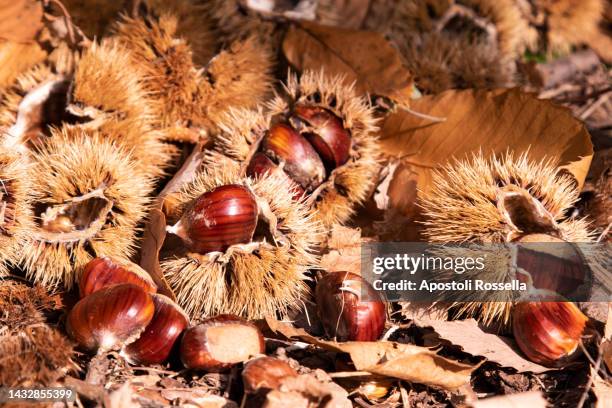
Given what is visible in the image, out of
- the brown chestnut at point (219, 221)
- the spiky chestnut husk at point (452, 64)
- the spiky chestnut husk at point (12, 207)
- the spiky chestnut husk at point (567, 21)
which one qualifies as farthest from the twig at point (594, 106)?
the spiky chestnut husk at point (12, 207)

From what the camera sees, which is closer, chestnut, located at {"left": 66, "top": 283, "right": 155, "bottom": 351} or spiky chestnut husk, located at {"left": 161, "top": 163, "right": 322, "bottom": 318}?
chestnut, located at {"left": 66, "top": 283, "right": 155, "bottom": 351}

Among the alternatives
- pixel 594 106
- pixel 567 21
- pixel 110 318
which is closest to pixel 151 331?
pixel 110 318

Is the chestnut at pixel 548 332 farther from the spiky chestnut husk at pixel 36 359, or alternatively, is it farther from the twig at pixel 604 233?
the spiky chestnut husk at pixel 36 359

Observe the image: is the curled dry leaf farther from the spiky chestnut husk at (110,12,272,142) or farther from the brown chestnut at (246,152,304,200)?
the spiky chestnut husk at (110,12,272,142)

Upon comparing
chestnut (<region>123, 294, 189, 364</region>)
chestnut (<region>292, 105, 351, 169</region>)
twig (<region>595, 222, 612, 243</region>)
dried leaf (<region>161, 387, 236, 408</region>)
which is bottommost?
dried leaf (<region>161, 387, 236, 408</region>)

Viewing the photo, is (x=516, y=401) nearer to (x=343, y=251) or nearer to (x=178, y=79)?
(x=343, y=251)

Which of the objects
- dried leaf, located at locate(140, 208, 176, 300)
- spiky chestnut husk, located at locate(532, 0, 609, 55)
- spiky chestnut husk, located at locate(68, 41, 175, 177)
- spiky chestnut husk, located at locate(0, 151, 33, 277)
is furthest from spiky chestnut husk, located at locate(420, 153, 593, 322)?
spiky chestnut husk, located at locate(532, 0, 609, 55)

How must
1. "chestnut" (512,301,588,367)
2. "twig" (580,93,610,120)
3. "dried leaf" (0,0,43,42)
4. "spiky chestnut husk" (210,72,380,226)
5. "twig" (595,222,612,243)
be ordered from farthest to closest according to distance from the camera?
"twig" (580,93,610,120)
"dried leaf" (0,0,43,42)
"spiky chestnut husk" (210,72,380,226)
"twig" (595,222,612,243)
"chestnut" (512,301,588,367)

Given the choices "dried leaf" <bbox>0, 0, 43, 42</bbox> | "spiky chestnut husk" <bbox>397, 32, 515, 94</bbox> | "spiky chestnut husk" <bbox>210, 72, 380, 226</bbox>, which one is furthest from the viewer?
"spiky chestnut husk" <bbox>397, 32, 515, 94</bbox>
